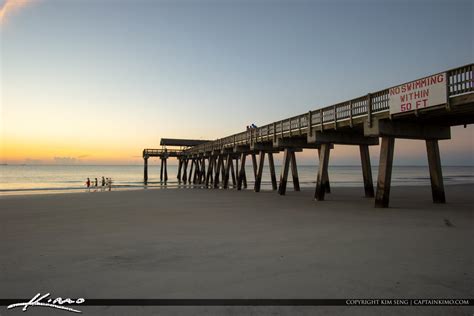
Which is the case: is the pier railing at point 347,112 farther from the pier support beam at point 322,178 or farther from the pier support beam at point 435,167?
the pier support beam at point 435,167

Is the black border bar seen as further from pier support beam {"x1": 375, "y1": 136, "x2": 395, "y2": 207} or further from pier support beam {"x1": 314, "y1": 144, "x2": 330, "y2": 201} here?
pier support beam {"x1": 314, "y1": 144, "x2": 330, "y2": 201}

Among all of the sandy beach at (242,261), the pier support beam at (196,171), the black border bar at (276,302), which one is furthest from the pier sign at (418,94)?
the pier support beam at (196,171)

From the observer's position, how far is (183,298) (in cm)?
411

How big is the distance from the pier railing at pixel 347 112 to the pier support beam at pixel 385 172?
1.29 meters

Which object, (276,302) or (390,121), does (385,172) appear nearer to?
(390,121)

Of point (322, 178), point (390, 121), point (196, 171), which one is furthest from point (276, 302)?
point (196, 171)

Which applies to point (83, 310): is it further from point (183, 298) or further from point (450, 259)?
point (450, 259)

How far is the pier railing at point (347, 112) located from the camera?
35.2ft

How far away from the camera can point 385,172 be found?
45.3 ft

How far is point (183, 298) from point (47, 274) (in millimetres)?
2537

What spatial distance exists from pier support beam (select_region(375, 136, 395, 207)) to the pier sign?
1527mm

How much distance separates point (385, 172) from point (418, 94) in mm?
3514

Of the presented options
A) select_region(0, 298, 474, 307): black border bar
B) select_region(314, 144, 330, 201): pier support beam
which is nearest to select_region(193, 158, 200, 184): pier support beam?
select_region(314, 144, 330, 201): pier support beam

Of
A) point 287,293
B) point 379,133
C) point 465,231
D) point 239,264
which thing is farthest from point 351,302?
point 379,133
